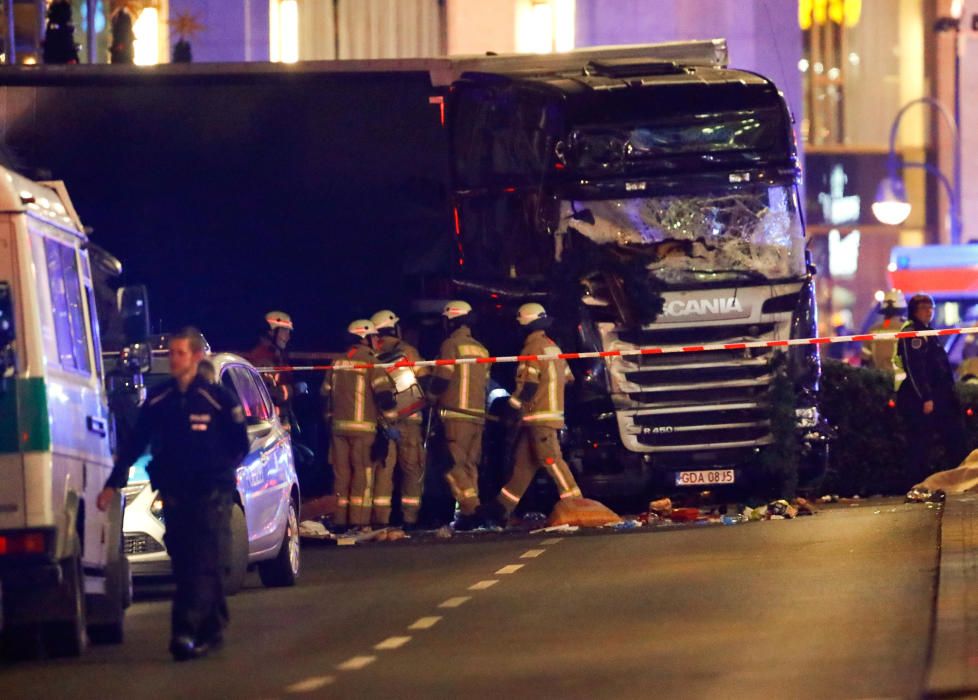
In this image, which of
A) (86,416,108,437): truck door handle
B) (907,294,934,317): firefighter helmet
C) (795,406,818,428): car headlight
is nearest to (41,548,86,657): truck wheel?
(86,416,108,437): truck door handle

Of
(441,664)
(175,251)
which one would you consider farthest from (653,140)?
(441,664)

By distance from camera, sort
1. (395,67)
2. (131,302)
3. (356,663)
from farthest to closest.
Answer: (395,67)
(131,302)
(356,663)

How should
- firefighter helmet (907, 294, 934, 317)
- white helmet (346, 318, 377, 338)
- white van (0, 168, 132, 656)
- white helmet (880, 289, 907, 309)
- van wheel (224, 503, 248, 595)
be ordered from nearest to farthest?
white van (0, 168, 132, 656) → van wheel (224, 503, 248, 595) → white helmet (346, 318, 377, 338) → firefighter helmet (907, 294, 934, 317) → white helmet (880, 289, 907, 309)

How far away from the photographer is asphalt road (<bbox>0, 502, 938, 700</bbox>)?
1024 centimetres

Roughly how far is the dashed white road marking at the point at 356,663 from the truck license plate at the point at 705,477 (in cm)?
852

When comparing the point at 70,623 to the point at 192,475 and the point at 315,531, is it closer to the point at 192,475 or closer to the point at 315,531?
the point at 192,475

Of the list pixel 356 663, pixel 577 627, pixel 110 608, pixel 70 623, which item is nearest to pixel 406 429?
pixel 110 608

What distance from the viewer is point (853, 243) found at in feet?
196

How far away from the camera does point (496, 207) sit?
20.7m

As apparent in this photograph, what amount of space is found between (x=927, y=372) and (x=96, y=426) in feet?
34.0

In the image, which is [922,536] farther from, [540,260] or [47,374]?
[47,374]

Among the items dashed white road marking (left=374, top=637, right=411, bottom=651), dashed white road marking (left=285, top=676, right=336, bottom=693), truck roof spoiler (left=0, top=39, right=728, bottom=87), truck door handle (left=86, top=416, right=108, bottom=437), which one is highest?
truck roof spoiler (left=0, top=39, right=728, bottom=87)

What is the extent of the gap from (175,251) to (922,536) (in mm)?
7718

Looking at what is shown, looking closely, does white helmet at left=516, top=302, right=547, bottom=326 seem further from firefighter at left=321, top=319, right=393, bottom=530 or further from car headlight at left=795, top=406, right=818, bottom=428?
car headlight at left=795, top=406, right=818, bottom=428
